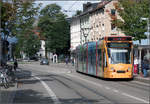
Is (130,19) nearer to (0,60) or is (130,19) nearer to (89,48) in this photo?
(89,48)

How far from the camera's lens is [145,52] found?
47812mm

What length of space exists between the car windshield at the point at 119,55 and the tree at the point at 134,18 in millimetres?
8260

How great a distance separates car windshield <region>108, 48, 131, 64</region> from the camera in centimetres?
2273

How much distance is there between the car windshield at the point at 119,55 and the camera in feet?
74.6

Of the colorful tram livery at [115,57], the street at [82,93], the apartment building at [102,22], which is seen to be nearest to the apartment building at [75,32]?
the apartment building at [102,22]

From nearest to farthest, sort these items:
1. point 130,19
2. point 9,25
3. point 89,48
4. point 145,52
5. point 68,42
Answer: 1. point 9,25
2. point 89,48
3. point 130,19
4. point 145,52
5. point 68,42

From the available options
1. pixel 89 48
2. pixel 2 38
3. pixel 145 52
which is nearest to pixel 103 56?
pixel 89 48

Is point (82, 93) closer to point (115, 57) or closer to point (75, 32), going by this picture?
point (115, 57)

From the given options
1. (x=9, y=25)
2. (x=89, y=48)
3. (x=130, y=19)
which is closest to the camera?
(x=9, y=25)

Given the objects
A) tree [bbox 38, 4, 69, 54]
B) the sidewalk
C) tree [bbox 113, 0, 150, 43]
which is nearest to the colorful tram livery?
the sidewalk

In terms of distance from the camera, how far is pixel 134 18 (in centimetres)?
3133

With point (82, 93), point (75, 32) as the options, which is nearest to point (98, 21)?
point (75, 32)

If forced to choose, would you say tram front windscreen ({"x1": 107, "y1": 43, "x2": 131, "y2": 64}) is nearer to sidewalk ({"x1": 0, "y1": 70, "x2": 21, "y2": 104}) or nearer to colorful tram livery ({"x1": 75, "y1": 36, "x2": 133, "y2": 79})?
colorful tram livery ({"x1": 75, "y1": 36, "x2": 133, "y2": 79})

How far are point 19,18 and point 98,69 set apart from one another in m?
6.70
